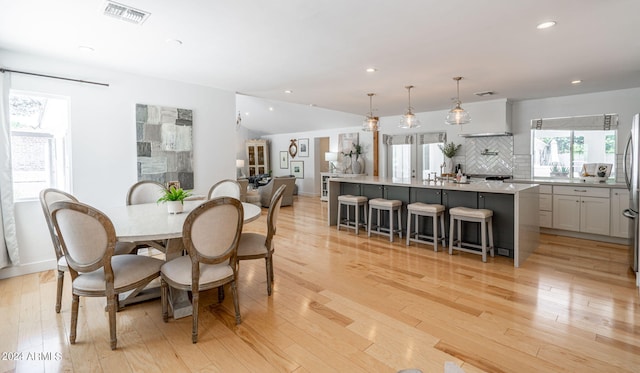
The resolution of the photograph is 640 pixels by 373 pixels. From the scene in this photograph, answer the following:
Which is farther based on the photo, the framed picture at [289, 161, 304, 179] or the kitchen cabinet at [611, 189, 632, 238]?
the framed picture at [289, 161, 304, 179]

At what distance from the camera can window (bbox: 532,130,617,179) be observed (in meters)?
5.20

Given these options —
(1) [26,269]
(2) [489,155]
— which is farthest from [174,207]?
(2) [489,155]

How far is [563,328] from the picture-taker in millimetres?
2303

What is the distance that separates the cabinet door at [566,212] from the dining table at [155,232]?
4.89 metres

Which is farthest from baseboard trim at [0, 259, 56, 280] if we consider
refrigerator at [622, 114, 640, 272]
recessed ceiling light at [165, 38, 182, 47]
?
refrigerator at [622, 114, 640, 272]

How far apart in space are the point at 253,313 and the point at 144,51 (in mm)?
2878

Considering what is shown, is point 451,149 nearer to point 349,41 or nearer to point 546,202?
point 546,202

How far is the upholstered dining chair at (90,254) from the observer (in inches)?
78.4

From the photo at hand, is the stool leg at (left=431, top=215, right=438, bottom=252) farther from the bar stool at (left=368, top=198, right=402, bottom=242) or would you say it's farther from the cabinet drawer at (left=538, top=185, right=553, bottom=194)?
the cabinet drawer at (left=538, top=185, right=553, bottom=194)

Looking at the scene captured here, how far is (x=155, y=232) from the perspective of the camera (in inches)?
86.4

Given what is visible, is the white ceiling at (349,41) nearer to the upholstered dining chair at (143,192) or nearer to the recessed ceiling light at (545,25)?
the recessed ceiling light at (545,25)

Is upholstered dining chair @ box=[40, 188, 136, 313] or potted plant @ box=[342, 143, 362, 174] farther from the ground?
potted plant @ box=[342, 143, 362, 174]

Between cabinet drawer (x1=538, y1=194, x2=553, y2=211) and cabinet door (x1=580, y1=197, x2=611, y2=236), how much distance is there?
395mm

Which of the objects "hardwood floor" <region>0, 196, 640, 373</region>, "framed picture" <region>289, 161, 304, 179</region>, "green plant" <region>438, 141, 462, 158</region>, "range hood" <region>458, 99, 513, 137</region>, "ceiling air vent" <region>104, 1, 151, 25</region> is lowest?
"hardwood floor" <region>0, 196, 640, 373</region>
